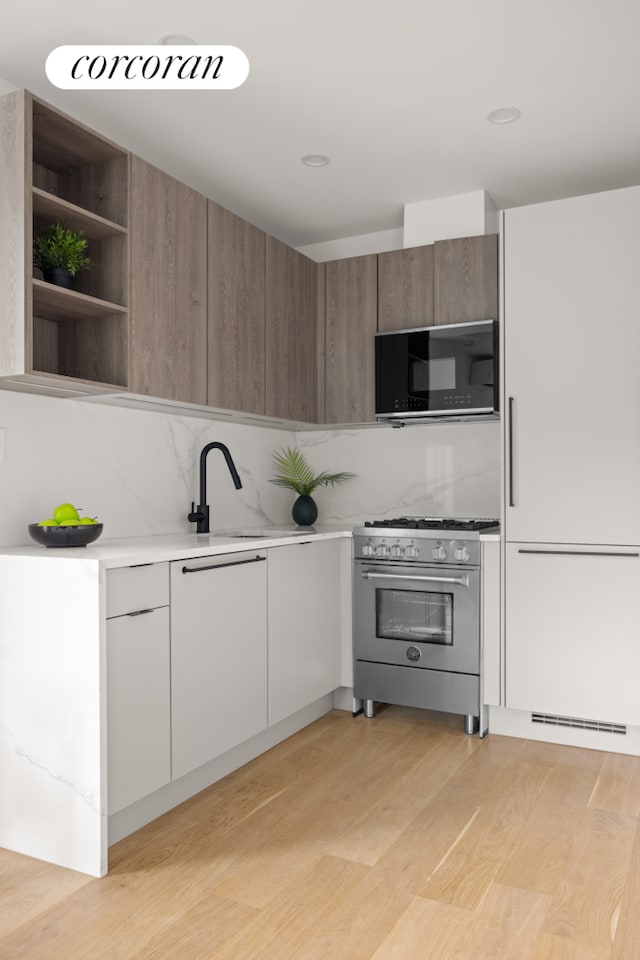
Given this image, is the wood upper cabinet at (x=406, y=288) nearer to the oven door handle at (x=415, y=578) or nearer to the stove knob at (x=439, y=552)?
the stove knob at (x=439, y=552)

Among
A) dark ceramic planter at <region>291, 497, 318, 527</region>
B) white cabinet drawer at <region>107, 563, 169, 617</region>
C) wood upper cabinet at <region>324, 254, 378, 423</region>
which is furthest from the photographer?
dark ceramic planter at <region>291, 497, 318, 527</region>

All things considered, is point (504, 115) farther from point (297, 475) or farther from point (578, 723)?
point (578, 723)

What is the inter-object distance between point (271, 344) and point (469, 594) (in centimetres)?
151

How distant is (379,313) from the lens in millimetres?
3799

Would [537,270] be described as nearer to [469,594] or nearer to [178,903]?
[469,594]

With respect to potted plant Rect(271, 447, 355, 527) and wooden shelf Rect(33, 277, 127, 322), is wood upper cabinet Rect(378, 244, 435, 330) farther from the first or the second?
wooden shelf Rect(33, 277, 127, 322)

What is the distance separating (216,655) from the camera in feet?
8.70

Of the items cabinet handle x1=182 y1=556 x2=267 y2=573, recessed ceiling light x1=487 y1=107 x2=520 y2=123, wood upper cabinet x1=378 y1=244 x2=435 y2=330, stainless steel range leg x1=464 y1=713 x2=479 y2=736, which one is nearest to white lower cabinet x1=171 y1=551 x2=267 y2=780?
cabinet handle x1=182 y1=556 x2=267 y2=573

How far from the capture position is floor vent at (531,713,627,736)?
307cm

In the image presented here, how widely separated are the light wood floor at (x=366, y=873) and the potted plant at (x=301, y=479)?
1.37 metres

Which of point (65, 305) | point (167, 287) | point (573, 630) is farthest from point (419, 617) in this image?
point (65, 305)

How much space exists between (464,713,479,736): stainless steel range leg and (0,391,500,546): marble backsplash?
1034 mm

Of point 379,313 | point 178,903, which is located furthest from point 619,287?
point 178,903

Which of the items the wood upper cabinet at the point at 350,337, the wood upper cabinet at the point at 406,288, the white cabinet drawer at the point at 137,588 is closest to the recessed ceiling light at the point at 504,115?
the wood upper cabinet at the point at 406,288
